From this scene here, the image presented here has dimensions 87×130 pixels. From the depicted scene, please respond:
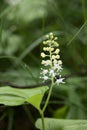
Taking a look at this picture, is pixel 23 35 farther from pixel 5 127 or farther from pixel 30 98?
pixel 30 98

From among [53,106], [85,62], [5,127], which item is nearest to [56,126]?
[5,127]

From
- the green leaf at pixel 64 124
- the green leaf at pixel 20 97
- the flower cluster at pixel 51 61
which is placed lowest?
the green leaf at pixel 64 124

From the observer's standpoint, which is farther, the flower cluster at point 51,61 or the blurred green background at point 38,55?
the blurred green background at point 38,55

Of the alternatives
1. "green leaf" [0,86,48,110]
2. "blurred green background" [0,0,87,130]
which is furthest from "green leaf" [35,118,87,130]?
"blurred green background" [0,0,87,130]

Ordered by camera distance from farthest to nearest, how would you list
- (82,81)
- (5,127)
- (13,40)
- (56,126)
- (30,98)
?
1. (13,40)
2. (82,81)
3. (5,127)
4. (56,126)
5. (30,98)

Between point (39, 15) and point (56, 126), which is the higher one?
point (39, 15)

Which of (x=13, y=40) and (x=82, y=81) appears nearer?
(x=82, y=81)

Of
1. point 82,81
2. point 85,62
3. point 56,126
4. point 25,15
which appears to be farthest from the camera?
point 25,15

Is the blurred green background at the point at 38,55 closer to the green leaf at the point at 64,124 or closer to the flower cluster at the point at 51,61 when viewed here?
the flower cluster at the point at 51,61

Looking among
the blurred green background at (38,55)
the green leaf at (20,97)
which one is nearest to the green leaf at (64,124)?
the green leaf at (20,97)
